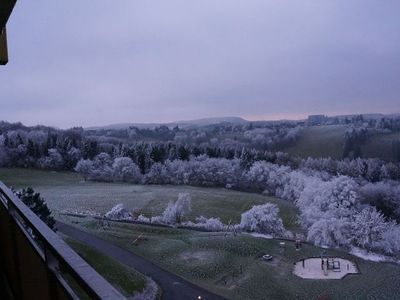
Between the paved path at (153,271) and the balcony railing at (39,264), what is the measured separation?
18147 millimetres

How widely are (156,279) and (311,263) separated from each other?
1043 cm

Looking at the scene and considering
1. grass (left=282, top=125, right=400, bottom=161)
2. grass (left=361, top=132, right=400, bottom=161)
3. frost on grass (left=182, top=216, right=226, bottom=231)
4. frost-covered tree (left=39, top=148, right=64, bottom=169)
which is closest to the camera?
frost on grass (left=182, top=216, right=226, bottom=231)

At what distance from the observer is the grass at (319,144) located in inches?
3654

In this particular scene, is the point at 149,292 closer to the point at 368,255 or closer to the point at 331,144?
the point at 368,255

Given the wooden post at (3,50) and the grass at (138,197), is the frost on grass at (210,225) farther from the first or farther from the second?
the wooden post at (3,50)

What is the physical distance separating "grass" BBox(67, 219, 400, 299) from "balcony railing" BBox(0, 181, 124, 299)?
19270 millimetres

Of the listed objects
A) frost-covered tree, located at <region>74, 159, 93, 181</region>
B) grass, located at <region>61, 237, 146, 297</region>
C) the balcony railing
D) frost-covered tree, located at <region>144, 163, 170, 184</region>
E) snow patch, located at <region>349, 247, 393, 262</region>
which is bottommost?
snow patch, located at <region>349, 247, 393, 262</region>

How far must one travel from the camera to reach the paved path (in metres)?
21.1

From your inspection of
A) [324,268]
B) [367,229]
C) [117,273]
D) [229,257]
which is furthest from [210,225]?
[117,273]

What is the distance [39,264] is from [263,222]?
34009mm

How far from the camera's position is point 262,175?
174 feet

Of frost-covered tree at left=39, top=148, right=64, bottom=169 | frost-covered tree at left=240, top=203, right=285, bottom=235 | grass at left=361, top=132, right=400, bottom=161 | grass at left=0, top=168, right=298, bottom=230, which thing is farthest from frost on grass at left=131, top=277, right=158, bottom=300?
grass at left=361, top=132, right=400, bottom=161

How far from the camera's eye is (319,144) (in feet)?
329

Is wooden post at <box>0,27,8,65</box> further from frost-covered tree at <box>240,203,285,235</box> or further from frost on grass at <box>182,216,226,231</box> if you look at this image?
frost on grass at <box>182,216,226,231</box>
